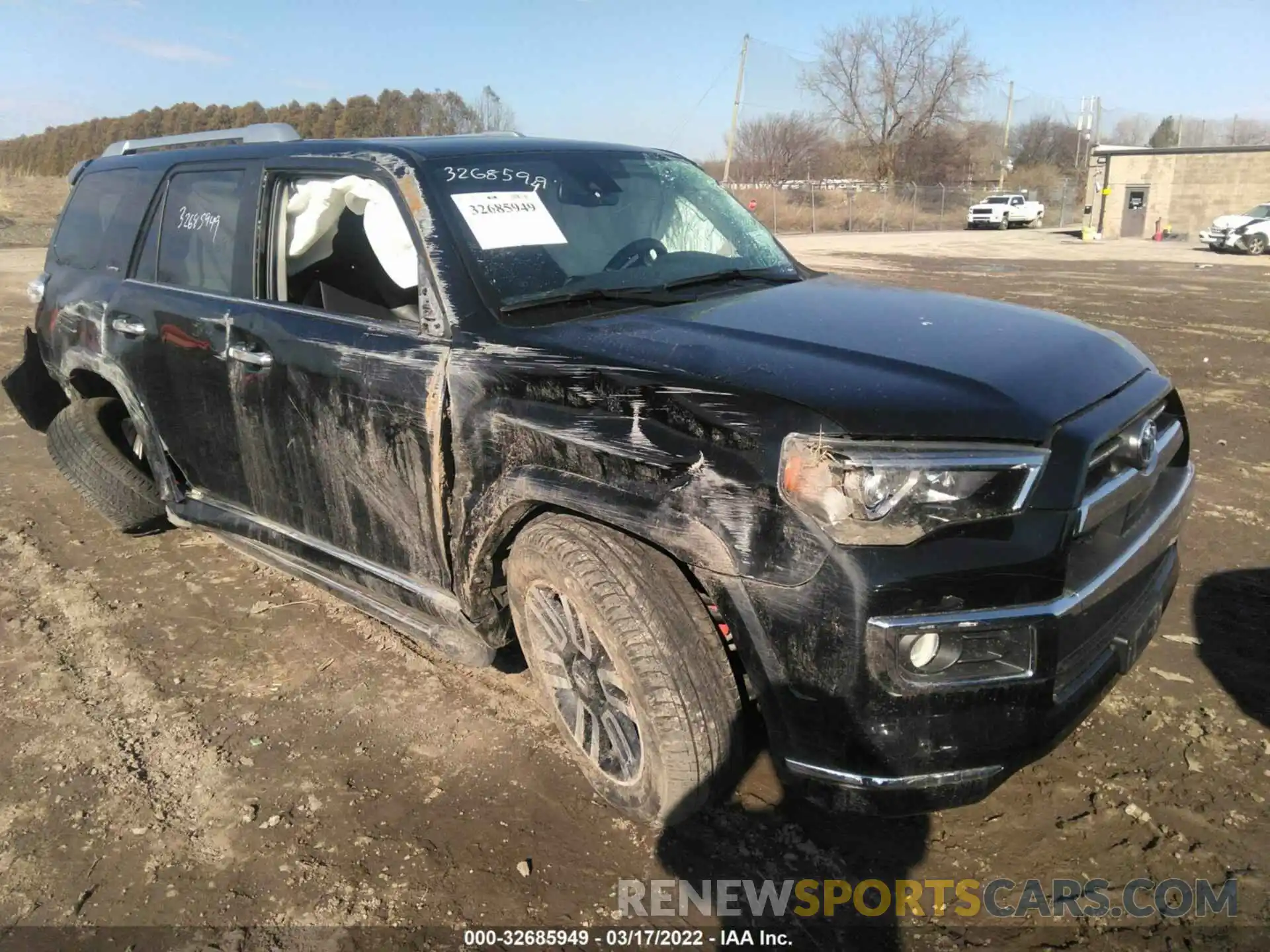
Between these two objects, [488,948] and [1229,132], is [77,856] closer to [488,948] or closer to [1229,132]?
[488,948]

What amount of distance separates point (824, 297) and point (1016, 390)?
3.15 ft

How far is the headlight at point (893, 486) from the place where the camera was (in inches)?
77.3

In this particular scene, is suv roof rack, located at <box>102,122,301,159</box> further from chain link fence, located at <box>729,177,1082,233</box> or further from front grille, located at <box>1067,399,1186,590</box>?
chain link fence, located at <box>729,177,1082,233</box>

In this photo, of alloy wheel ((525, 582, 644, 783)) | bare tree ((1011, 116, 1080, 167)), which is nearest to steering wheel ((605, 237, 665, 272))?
alloy wheel ((525, 582, 644, 783))

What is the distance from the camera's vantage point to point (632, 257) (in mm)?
3148

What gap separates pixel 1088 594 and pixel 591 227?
1.98 metres

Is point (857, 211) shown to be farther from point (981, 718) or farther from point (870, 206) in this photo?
point (981, 718)

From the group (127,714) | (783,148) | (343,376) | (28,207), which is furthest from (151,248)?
(783,148)

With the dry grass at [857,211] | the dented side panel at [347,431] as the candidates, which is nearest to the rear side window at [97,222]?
the dented side panel at [347,431]

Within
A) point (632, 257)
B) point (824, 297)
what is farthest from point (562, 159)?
point (824, 297)

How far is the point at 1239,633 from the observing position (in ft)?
11.7

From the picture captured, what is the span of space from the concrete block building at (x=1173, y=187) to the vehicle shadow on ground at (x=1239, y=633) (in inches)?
1532

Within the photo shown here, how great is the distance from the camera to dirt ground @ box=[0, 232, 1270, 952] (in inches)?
93.4

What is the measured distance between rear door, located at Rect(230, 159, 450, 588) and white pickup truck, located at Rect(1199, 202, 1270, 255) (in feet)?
100
